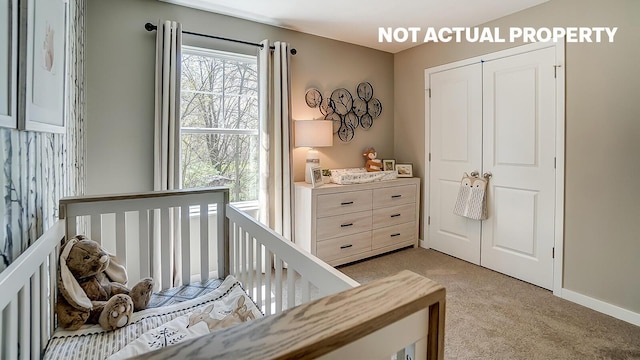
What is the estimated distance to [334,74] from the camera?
3.43 metres

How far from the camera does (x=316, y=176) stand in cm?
298

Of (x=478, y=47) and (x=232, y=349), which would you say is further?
(x=478, y=47)

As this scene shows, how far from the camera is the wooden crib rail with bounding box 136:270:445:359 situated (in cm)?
43

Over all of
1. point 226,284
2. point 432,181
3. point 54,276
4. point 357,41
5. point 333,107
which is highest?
point 357,41

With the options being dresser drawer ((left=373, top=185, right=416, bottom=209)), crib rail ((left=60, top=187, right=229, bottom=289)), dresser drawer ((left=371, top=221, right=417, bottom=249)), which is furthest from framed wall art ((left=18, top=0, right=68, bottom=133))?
dresser drawer ((left=371, top=221, right=417, bottom=249))

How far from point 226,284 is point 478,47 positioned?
2985 mm

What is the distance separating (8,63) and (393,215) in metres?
3.07

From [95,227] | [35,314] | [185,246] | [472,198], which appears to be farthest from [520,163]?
[35,314]

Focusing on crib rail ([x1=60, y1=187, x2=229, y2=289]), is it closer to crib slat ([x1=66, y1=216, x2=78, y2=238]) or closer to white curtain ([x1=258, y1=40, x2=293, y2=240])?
crib slat ([x1=66, y1=216, x2=78, y2=238])

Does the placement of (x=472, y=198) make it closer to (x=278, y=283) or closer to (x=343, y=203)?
(x=343, y=203)

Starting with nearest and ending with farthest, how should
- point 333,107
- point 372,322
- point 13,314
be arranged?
point 372,322
point 13,314
point 333,107

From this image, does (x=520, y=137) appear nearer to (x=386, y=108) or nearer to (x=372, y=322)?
(x=386, y=108)

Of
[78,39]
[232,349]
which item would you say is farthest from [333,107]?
[232,349]

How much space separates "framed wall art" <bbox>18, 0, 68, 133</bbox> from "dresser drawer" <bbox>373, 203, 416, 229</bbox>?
2.61 metres
